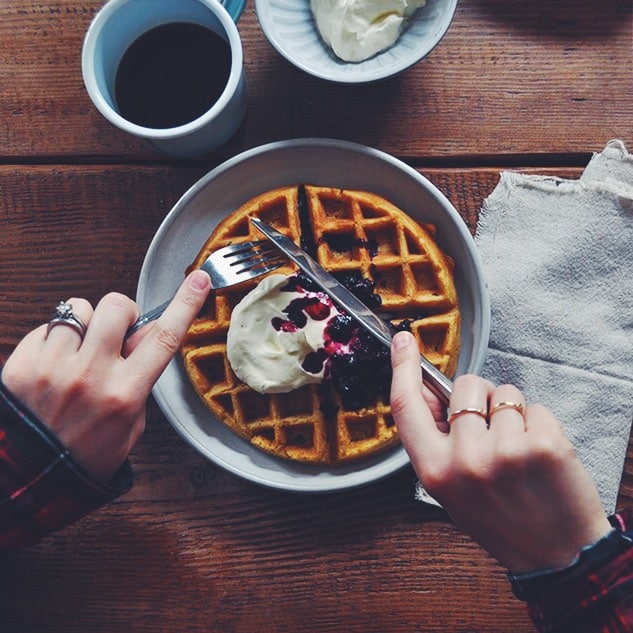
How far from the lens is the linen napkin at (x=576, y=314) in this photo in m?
1.14

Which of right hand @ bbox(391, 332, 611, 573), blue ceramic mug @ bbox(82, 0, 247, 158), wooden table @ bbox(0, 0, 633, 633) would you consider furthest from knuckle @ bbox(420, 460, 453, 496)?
blue ceramic mug @ bbox(82, 0, 247, 158)

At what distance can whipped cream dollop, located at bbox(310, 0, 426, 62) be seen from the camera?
105 centimetres

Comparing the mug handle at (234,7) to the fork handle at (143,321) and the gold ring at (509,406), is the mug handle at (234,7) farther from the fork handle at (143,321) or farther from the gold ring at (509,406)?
the gold ring at (509,406)

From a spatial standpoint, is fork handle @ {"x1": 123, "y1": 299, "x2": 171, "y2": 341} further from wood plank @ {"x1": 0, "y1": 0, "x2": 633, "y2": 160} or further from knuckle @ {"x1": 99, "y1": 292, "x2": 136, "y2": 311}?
wood plank @ {"x1": 0, "y1": 0, "x2": 633, "y2": 160}

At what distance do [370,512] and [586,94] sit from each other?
2.51ft

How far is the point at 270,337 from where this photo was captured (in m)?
1.03

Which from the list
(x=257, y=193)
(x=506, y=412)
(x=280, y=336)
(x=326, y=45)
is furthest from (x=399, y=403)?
(x=326, y=45)

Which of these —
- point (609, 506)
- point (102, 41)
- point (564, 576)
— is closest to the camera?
point (564, 576)

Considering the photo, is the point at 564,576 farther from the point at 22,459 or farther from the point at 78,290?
the point at 78,290

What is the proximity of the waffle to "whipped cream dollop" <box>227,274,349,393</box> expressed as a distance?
0.05 meters

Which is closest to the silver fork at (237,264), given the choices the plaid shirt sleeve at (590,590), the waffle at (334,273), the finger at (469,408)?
the waffle at (334,273)

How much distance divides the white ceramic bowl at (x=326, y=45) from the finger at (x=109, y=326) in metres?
0.44

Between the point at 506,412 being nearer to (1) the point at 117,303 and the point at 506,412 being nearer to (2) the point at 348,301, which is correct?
(2) the point at 348,301

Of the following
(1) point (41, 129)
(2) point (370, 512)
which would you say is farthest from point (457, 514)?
(1) point (41, 129)
